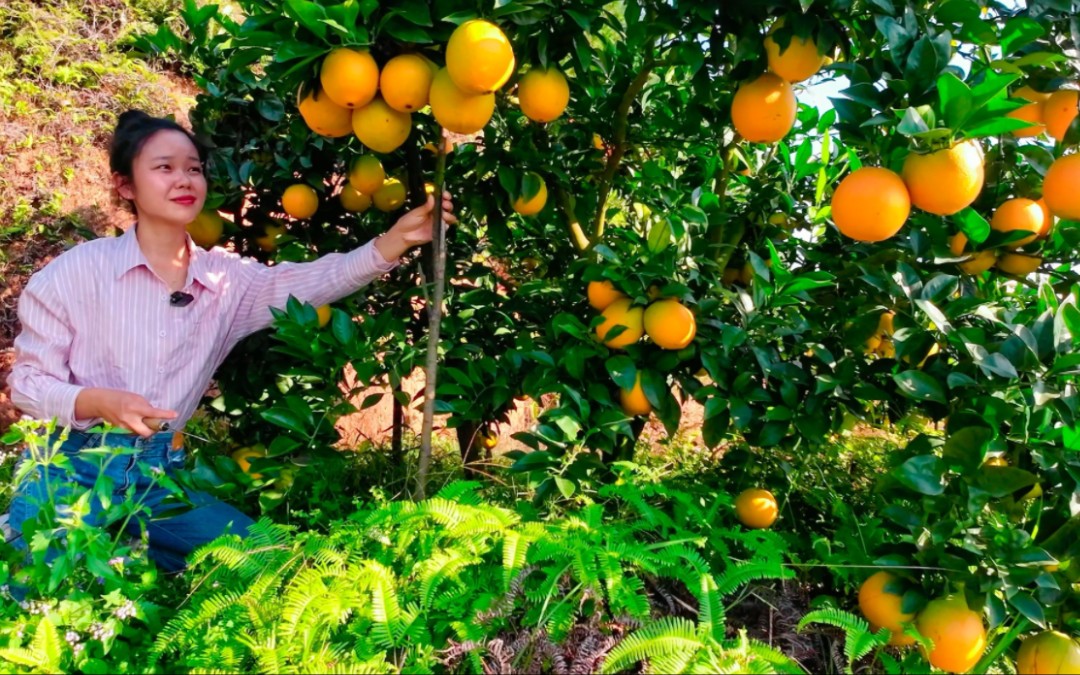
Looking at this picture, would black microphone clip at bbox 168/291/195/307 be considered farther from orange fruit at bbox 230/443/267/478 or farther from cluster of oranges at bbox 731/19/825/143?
cluster of oranges at bbox 731/19/825/143

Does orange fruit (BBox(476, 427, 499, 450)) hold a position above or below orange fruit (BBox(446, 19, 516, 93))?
below

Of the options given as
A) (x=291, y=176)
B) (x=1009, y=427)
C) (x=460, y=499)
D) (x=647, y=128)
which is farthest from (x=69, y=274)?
(x=1009, y=427)

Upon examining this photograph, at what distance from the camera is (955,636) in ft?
4.15

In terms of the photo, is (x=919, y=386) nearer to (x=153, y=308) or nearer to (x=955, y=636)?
(x=955, y=636)

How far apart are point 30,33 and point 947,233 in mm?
4574

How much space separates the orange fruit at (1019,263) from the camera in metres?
1.60

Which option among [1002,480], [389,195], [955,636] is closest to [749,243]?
[389,195]

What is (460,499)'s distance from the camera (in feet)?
4.71

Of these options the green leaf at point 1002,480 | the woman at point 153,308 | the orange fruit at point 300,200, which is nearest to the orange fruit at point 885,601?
the green leaf at point 1002,480

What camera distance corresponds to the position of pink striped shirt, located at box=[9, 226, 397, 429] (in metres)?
1.88

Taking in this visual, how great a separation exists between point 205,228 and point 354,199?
46cm

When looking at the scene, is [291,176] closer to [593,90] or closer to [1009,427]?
[593,90]

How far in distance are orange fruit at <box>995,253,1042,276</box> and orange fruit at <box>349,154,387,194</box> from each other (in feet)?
4.72

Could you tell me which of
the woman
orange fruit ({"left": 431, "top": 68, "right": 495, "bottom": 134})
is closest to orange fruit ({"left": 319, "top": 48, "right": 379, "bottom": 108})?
orange fruit ({"left": 431, "top": 68, "right": 495, "bottom": 134})
